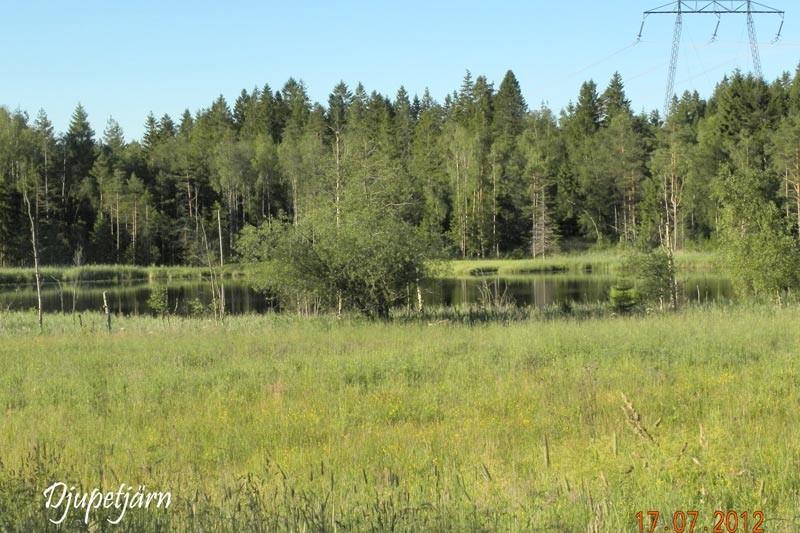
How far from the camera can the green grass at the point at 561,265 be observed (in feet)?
205

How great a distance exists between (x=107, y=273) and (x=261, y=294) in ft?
76.7

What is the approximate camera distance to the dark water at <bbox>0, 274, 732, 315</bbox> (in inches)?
1587

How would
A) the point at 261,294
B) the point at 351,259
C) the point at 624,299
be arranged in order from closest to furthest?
the point at 351,259
the point at 624,299
the point at 261,294

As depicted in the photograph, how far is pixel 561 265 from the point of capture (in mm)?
69375

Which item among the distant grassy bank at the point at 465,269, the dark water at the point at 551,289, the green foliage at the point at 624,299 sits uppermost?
the distant grassy bank at the point at 465,269

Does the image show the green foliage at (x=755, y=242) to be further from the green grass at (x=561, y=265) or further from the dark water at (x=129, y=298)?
the green grass at (x=561, y=265)

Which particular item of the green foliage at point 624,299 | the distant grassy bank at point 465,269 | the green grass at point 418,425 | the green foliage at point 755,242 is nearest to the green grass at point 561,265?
the distant grassy bank at point 465,269

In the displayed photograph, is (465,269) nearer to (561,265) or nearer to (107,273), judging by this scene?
(561,265)

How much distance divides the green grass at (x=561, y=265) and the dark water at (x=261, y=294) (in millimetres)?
5127

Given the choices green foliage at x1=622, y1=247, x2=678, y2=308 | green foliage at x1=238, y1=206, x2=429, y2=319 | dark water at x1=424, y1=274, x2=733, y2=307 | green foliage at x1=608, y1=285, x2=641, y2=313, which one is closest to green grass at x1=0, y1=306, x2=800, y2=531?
green foliage at x1=238, y1=206, x2=429, y2=319

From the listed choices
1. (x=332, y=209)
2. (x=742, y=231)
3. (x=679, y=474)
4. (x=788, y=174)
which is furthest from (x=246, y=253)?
(x=788, y=174)

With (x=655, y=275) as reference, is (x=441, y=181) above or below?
above

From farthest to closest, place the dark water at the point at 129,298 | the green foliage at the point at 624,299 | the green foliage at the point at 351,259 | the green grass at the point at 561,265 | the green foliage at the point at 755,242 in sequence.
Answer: the green grass at the point at 561,265
the dark water at the point at 129,298
the green foliage at the point at 624,299
the green foliage at the point at 755,242
the green foliage at the point at 351,259

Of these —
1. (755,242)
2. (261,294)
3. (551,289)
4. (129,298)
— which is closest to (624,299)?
(755,242)
